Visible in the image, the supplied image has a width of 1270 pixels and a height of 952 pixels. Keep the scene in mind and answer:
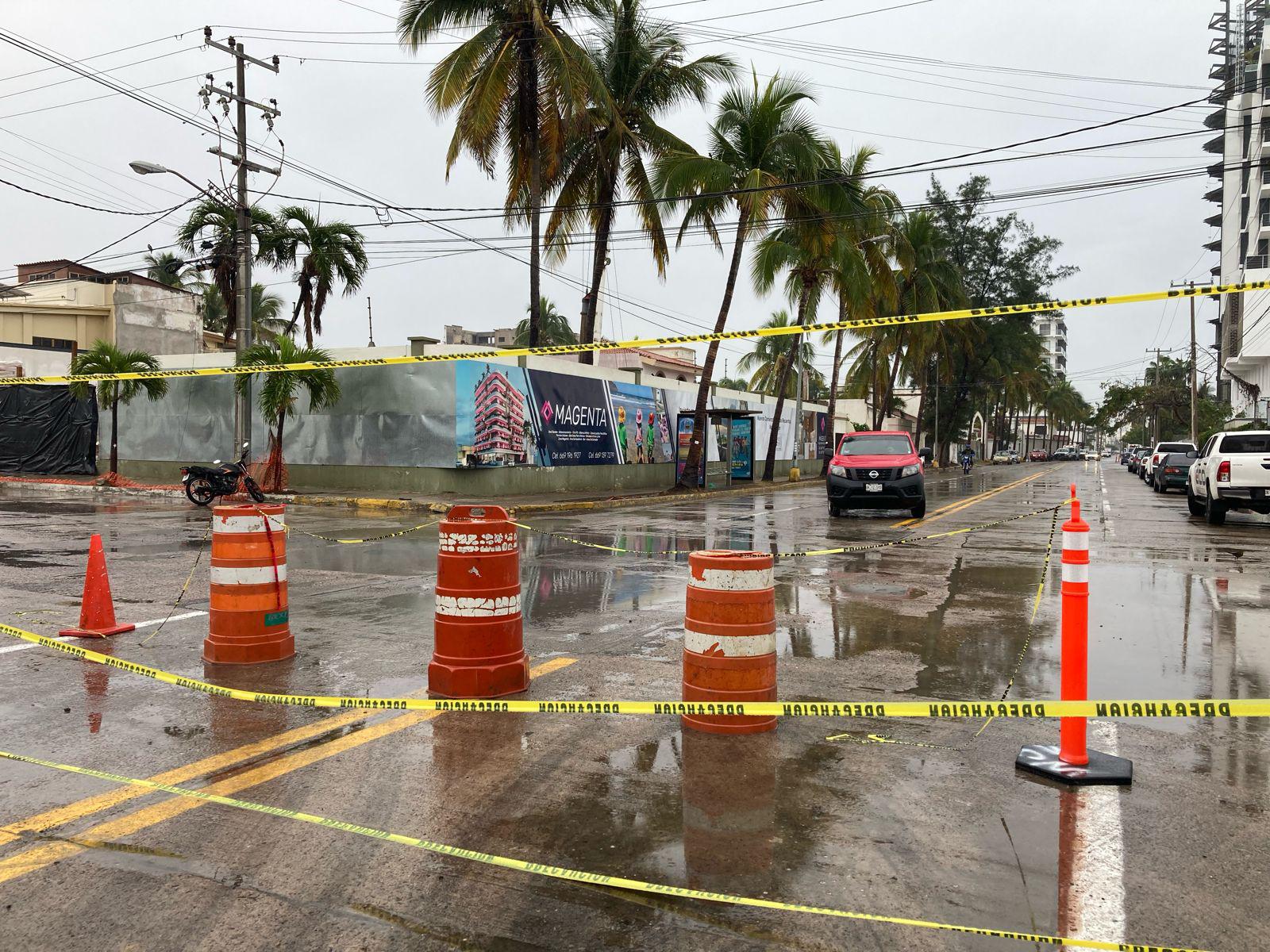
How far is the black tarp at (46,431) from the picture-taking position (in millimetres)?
30453

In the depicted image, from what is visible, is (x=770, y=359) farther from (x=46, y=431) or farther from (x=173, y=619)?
(x=173, y=619)

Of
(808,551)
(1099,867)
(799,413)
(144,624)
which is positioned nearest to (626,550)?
(808,551)

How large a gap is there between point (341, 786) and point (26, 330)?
50783mm

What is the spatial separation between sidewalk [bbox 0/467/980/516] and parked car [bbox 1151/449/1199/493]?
48.6ft

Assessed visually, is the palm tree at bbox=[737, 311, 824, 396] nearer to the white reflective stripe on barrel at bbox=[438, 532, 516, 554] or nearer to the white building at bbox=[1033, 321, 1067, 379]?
the white reflective stripe on barrel at bbox=[438, 532, 516, 554]

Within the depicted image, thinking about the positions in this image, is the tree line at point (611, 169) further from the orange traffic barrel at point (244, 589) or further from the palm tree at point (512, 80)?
the orange traffic barrel at point (244, 589)

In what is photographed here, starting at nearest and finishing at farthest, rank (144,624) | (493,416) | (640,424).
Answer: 1. (144,624)
2. (493,416)
3. (640,424)

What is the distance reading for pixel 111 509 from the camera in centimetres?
1948

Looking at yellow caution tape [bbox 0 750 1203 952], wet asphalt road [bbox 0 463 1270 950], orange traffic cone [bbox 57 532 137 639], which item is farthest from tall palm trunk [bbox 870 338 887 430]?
yellow caution tape [bbox 0 750 1203 952]

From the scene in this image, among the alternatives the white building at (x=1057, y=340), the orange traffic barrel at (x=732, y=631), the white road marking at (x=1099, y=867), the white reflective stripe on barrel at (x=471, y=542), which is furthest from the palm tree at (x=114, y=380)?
the white building at (x=1057, y=340)

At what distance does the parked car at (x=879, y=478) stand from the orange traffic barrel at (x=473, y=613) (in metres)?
14.7

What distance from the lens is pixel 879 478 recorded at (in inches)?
754

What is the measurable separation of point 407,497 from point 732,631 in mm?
18923

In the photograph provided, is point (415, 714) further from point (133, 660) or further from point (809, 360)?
point (809, 360)
